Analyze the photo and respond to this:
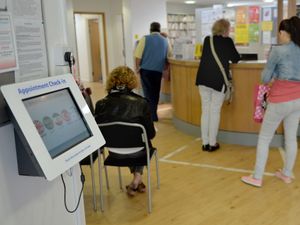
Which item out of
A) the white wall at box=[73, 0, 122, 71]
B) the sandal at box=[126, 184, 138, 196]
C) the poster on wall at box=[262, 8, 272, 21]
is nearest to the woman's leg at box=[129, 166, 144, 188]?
the sandal at box=[126, 184, 138, 196]

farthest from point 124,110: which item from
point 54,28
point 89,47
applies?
point 89,47

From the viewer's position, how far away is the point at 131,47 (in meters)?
9.16

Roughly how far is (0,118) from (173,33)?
10.6 m

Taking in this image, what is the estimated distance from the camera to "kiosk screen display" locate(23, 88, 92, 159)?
157 cm

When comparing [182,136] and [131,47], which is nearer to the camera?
[182,136]

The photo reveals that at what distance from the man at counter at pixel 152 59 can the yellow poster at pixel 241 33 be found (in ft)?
10.7

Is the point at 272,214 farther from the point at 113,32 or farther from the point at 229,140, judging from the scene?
the point at 113,32

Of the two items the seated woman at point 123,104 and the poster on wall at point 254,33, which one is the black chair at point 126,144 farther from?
the poster on wall at point 254,33

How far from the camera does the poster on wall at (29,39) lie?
175 centimetres

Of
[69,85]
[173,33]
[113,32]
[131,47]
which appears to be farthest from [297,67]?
[173,33]

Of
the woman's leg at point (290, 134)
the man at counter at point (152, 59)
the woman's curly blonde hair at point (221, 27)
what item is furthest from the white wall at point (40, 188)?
the man at counter at point (152, 59)

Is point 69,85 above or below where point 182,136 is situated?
above

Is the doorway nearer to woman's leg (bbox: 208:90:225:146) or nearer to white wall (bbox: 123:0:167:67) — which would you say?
white wall (bbox: 123:0:167:67)

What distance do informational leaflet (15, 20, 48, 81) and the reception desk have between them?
9.00ft
